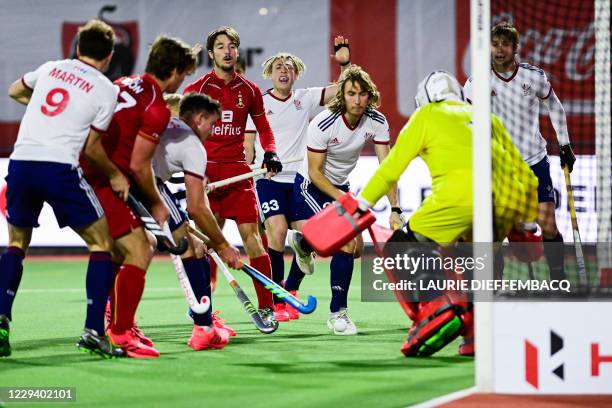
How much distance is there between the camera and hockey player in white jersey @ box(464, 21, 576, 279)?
667cm

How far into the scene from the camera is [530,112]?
6.82 meters


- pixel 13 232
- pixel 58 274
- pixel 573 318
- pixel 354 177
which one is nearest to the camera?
pixel 573 318

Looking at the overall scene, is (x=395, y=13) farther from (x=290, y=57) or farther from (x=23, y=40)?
(x=290, y=57)

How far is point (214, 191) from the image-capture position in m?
6.31

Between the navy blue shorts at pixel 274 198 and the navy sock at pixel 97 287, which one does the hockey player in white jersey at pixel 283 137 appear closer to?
the navy blue shorts at pixel 274 198

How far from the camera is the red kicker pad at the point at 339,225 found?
4770mm

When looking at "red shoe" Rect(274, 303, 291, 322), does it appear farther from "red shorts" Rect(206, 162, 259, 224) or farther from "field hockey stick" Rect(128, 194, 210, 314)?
"field hockey stick" Rect(128, 194, 210, 314)

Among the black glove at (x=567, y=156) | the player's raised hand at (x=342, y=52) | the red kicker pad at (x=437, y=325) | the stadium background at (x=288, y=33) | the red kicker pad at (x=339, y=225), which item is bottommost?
the red kicker pad at (x=437, y=325)

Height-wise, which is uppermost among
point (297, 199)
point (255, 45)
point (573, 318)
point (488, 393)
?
point (255, 45)

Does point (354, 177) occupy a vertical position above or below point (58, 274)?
above

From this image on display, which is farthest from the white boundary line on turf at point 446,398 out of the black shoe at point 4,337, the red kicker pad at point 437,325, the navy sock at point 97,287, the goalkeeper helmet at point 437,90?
the black shoe at point 4,337

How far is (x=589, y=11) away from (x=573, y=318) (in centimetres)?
767

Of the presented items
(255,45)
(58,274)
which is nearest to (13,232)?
(58,274)

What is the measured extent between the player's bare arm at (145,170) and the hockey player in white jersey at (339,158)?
122 centimetres
